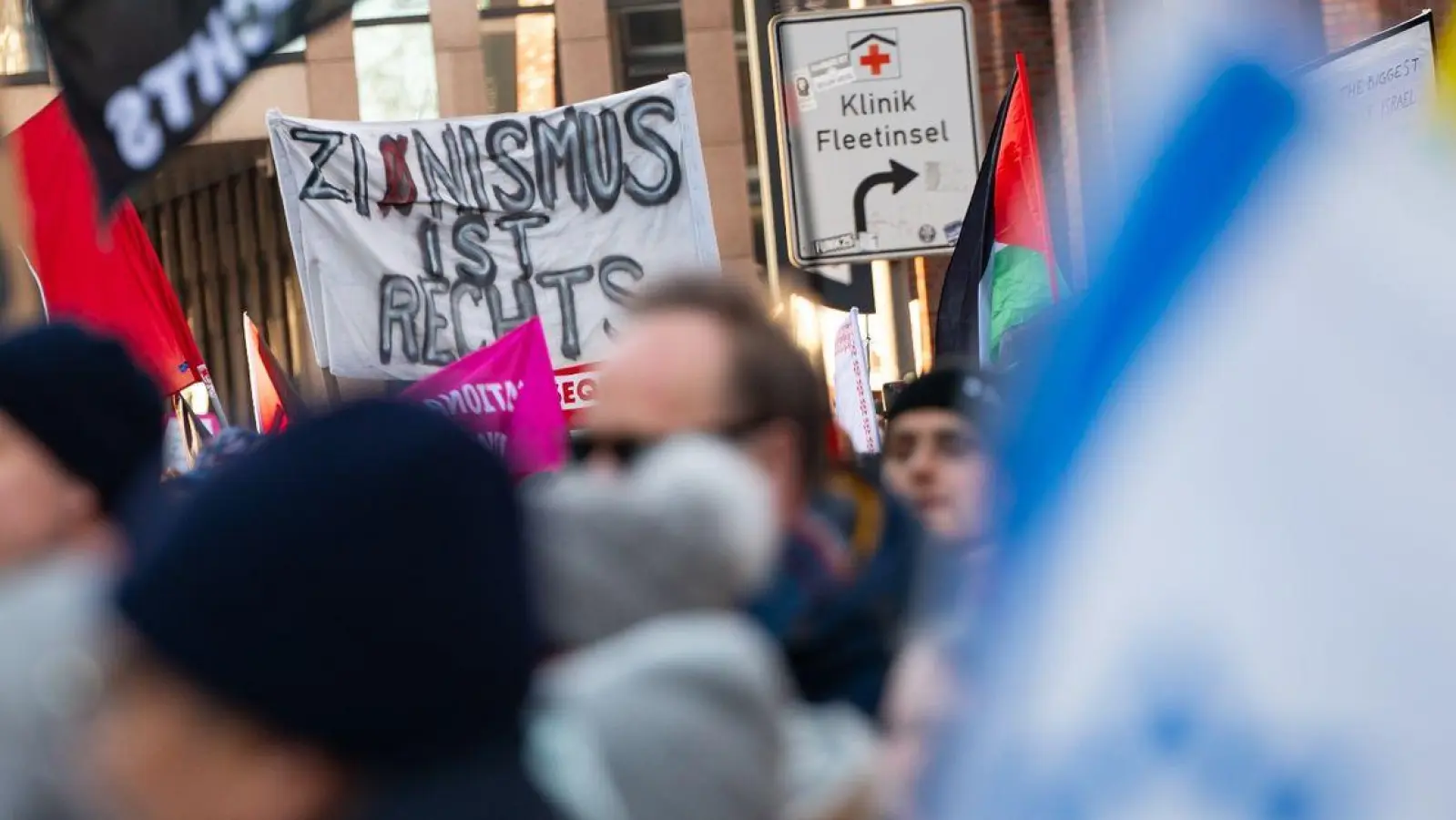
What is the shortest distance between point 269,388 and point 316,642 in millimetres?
8640

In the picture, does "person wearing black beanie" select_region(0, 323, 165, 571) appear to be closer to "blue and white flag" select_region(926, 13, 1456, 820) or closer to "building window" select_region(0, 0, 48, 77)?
"blue and white flag" select_region(926, 13, 1456, 820)

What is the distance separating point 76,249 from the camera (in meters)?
6.66

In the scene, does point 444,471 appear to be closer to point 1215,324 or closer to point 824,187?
point 1215,324

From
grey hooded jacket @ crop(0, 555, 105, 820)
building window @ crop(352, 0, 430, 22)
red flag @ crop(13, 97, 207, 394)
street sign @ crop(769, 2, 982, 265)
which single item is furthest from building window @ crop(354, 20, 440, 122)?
grey hooded jacket @ crop(0, 555, 105, 820)

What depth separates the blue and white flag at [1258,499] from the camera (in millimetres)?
1264

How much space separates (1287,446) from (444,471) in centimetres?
53

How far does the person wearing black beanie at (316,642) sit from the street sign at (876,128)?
710cm

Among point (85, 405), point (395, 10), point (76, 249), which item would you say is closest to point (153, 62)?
point (85, 405)

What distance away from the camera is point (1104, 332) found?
132cm

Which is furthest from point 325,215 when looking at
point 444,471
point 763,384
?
point 444,471

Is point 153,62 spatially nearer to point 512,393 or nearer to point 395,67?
point 512,393

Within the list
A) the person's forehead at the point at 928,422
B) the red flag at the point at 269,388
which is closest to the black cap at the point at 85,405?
the person's forehead at the point at 928,422

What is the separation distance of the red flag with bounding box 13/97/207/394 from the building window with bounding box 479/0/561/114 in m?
23.2

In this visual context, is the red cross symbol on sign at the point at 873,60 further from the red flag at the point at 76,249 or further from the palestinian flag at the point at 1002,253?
the red flag at the point at 76,249
